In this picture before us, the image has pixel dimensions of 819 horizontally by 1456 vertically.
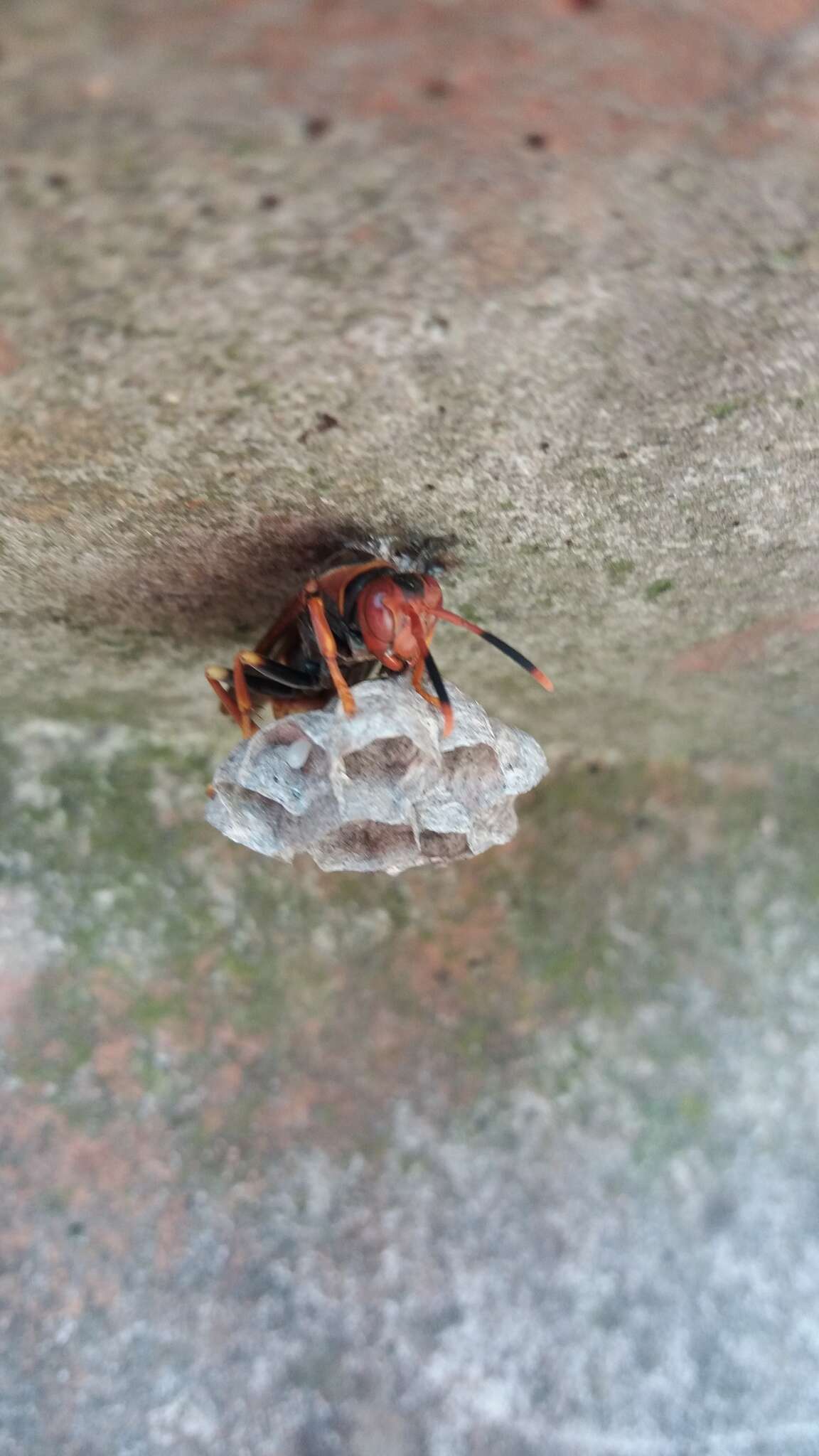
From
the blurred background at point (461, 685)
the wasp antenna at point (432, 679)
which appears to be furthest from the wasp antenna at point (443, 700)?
the blurred background at point (461, 685)

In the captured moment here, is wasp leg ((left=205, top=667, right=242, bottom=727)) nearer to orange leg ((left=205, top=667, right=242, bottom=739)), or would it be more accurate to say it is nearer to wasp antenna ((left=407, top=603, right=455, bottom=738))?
orange leg ((left=205, top=667, right=242, bottom=739))

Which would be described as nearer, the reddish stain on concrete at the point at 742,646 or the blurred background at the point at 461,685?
the blurred background at the point at 461,685

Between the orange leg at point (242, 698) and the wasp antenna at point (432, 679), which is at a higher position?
the wasp antenna at point (432, 679)

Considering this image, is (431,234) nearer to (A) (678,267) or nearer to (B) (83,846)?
(A) (678,267)

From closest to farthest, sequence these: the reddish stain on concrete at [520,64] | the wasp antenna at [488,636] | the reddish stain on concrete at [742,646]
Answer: the reddish stain on concrete at [520,64] < the wasp antenna at [488,636] < the reddish stain on concrete at [742,646]

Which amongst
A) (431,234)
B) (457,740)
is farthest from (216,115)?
(457,740)

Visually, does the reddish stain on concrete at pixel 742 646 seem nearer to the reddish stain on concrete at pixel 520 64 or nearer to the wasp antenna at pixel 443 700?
the wasp antenna at pixel 443 700

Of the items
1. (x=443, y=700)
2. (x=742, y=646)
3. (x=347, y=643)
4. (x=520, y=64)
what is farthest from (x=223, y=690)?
(x=742, y=646)

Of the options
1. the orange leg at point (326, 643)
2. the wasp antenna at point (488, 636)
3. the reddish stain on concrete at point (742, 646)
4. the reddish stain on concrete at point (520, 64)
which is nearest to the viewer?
the reddish stain on concrete at point (520, 64)
